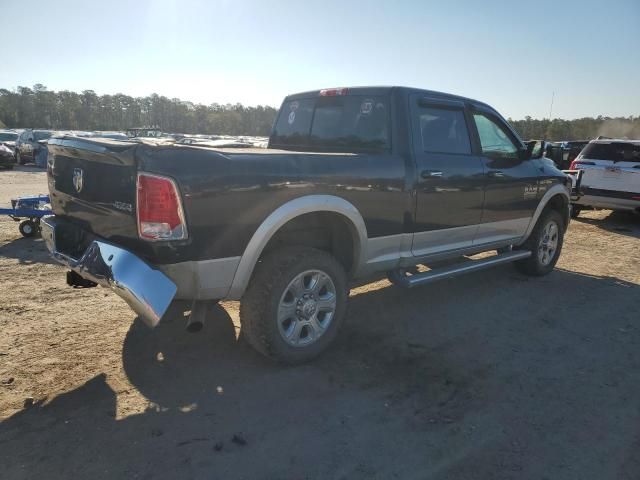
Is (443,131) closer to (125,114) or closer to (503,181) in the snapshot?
(503,181)

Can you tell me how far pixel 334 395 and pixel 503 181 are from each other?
3109 millimetres

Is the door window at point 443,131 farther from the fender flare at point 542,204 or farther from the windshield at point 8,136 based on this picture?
→ the windshield at point 8,136

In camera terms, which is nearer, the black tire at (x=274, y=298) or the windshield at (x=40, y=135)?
the black tire at (x=274, y=298)

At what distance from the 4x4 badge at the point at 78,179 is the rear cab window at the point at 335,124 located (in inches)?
84.2

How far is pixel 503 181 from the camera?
496cm

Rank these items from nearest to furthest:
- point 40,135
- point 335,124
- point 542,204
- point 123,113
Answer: point 335,124, point 542,204, point 40,135, point 123,113

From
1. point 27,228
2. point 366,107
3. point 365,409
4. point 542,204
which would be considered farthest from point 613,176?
point 27,228

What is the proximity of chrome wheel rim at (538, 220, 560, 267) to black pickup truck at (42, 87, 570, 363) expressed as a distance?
914mm

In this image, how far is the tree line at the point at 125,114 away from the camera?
60531 mm

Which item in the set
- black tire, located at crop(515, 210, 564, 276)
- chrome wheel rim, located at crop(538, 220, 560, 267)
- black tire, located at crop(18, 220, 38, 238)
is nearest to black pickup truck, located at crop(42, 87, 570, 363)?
black tire, located at crop(515, 210, 564, 276)

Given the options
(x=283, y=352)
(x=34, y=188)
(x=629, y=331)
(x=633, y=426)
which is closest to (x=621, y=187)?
(x=629, y=331)

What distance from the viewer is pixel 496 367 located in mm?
3568

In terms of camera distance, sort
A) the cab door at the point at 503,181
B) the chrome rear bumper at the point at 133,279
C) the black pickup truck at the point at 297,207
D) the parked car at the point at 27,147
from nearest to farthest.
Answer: the chrome rear bumper at the point at 133,279 → the black pickup truck at the point at 297,207 → the cab door at the point at 503,181 → the parked car at the point at 27,147

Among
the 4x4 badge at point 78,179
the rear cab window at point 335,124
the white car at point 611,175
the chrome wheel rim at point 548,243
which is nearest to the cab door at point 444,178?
the rear cab window at point 335,124
